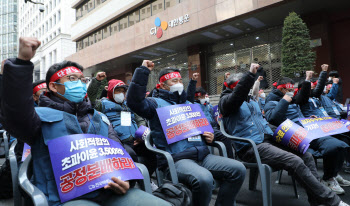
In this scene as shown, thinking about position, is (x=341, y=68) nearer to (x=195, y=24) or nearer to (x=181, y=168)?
(x=195, y=24)

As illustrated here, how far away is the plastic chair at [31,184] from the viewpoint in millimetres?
1461

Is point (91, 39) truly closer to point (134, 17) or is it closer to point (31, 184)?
point (134, 17)

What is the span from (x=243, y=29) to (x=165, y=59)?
6.76 m

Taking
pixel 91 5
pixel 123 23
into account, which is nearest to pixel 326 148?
pixel 123 23

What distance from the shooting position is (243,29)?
13.9 m

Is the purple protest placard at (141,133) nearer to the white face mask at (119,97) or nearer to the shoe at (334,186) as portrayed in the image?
the white face mask at (119,97)

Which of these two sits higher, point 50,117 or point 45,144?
point 50,117

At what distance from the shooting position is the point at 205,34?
1467 cm

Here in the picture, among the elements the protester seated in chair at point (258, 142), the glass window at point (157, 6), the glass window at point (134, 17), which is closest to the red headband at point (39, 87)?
the protester seated in chair at point (258, 142)

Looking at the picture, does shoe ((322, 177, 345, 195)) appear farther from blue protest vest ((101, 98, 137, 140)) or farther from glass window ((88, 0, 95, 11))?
glass window ((88, 0, 95, 11))

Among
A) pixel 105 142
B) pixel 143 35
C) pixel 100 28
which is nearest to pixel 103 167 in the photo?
pixel 105 142

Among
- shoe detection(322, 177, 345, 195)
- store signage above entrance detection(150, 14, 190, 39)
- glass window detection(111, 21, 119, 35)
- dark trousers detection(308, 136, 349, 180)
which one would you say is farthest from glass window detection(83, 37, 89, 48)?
shoe detection(322, 177, 345, 195)

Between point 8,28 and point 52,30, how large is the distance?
40216mm

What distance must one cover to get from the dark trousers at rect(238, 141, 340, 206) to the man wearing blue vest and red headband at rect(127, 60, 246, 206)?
0.53 m
